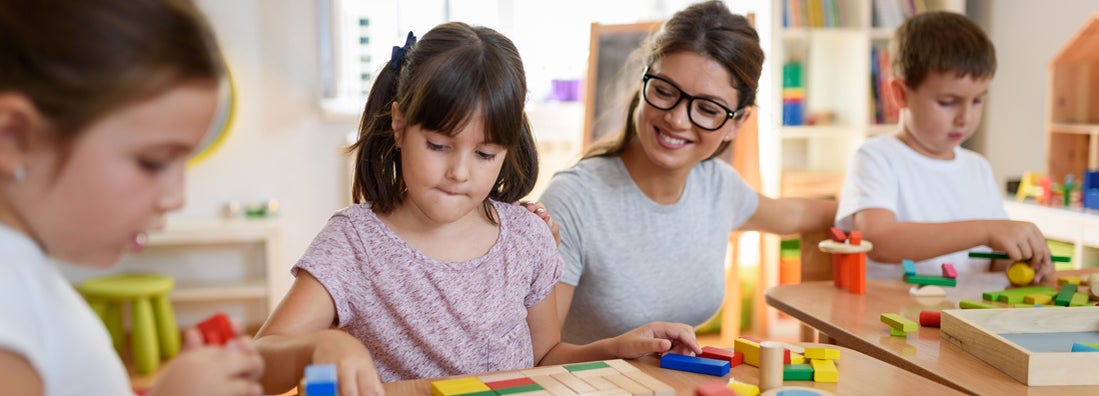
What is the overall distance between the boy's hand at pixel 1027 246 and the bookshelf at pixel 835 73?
2.01 meters

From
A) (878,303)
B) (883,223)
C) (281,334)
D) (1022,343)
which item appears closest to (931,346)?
(1022,343)

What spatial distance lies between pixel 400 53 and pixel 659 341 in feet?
1.82

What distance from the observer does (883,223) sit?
75.6 inches

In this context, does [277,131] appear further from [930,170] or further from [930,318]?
[930,318]

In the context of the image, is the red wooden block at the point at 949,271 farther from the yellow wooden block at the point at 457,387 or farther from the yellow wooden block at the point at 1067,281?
the yellow wooden block at the point at 457,387

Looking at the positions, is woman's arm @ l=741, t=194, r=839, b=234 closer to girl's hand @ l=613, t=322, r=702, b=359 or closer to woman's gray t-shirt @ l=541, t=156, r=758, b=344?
woman's gray t-shirt @ l=541, t=156, r=758, b=344

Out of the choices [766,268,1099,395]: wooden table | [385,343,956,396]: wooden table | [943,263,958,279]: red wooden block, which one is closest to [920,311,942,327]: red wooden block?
[766,268,1099,395]: wooden table

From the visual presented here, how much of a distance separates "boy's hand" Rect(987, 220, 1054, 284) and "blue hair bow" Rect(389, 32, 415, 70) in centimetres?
116

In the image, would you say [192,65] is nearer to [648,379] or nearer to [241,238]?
[648,379]

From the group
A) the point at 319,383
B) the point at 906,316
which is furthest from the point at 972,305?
the point at 319,383

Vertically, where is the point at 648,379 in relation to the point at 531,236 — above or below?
below

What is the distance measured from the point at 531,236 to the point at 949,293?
2.54 feet

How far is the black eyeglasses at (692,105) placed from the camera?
1.68 m

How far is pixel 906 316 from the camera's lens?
1.53 m
